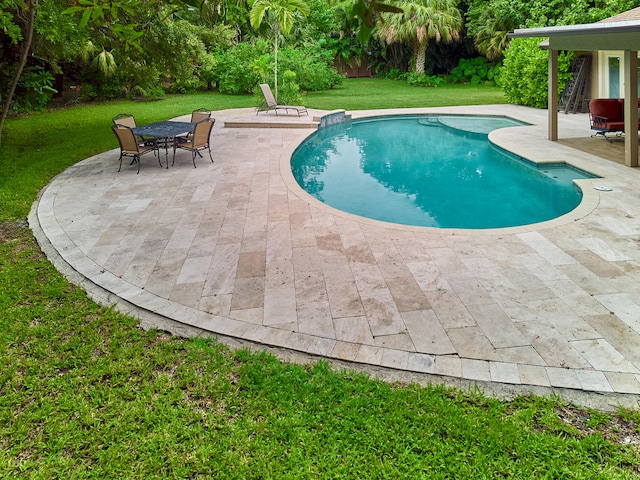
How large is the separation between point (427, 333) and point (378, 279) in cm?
106

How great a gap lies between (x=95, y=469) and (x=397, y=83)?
30.7 metres

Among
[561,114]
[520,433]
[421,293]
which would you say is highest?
[561,114]

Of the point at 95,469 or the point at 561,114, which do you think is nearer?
the point at 95,469

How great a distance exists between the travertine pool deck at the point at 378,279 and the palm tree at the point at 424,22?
21061 millimetres

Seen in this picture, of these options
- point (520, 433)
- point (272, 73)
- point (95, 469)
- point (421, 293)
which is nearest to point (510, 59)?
point (272, 73)

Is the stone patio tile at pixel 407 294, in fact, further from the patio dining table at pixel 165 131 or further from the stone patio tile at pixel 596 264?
the patio dining table at pixel 165 131

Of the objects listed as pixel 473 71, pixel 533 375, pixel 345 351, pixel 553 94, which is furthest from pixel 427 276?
pixel 473 71

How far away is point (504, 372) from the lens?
343 cm

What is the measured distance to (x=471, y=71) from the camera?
1192 inches

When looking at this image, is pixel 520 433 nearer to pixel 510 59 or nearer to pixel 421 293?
pixel 421 293

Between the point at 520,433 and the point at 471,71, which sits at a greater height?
the point at 471,71

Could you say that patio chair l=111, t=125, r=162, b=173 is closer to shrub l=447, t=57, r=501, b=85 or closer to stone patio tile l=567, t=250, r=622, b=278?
stone patio tile l=567, t=250, r=622, b=278

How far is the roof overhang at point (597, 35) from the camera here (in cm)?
711

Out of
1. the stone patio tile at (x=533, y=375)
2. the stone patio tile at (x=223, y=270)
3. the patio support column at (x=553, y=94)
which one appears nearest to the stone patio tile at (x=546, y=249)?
the stone patio tile at (x=533, y=375)
